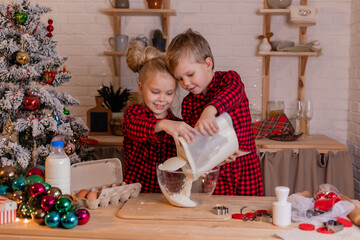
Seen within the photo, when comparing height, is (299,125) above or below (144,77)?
below

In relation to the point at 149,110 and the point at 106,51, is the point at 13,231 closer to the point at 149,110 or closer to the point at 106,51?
the point at 149,110

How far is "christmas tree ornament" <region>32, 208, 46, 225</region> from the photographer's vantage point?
133 cm

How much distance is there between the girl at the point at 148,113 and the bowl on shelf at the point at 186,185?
1.19ft

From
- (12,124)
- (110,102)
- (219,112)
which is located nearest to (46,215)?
(219,112)

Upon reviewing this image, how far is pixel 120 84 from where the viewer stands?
3.81 m

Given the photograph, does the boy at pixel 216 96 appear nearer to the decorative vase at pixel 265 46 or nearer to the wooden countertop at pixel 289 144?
the wooden countertop at pixel 289 144

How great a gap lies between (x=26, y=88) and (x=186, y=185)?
1288 millimetres

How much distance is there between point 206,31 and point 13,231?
2.75 m

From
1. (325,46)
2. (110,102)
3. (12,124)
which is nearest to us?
(12,124)

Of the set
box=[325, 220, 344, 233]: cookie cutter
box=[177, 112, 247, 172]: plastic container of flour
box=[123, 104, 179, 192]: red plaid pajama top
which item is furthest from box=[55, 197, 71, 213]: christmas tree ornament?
box=[325, 220, 344, 233]: cookie cutter

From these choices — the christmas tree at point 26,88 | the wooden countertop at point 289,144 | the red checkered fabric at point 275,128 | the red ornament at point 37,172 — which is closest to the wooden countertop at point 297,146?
the wooden countertop at point 289,144

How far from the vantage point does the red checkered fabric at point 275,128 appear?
10.9ft

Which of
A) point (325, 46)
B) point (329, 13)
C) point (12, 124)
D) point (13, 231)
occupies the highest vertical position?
point (329, 13)

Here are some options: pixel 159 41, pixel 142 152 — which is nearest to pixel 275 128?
pixel 159 41
